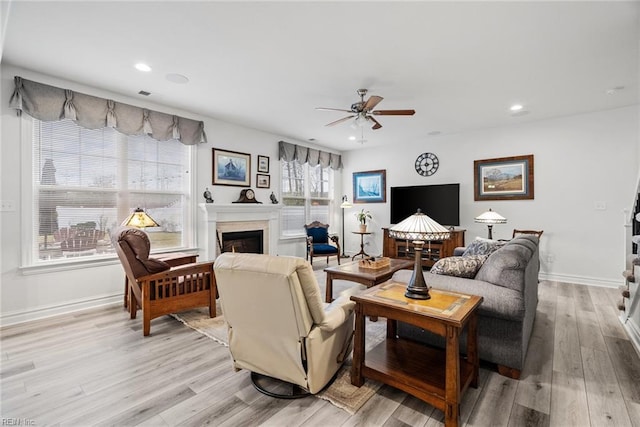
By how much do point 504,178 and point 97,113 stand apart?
607 cm

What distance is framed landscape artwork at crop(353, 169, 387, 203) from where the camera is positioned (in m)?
6.64

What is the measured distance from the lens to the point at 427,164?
6035mm

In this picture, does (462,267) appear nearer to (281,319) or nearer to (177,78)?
(281,319)

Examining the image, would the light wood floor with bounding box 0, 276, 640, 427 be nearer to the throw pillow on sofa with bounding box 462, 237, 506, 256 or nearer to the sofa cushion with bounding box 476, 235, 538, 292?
the sofa cushion with bounding box 476, 235, 538, 292

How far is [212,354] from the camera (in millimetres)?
2402

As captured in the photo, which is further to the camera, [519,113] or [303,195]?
[303,195]

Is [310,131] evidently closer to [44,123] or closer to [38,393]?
[44,123]

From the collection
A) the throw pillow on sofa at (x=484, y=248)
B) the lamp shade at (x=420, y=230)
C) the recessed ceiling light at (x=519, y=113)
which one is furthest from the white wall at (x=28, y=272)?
the recessed ceiling light at (x=519, y=113)

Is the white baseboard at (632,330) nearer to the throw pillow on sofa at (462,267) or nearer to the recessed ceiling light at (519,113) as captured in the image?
the throw pillow on sofa at (462,267)

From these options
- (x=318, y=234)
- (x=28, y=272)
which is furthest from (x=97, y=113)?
(x=318, y=234)

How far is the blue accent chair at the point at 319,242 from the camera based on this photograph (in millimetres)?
5531

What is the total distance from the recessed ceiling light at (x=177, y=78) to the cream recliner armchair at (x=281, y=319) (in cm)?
244

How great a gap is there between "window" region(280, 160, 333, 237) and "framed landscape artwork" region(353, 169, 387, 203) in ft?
2.05

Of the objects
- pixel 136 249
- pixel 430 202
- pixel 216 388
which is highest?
pixel 430 202
